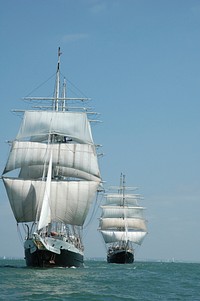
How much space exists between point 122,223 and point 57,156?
51810 millimetres

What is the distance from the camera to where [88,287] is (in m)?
42.8

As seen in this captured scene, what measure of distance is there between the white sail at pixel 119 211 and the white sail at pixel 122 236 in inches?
158

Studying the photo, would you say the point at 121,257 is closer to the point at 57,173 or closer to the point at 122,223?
the point at 122,223

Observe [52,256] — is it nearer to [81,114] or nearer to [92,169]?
[92,169]

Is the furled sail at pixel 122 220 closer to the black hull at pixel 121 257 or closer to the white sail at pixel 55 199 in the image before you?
the black hull at pixel 121 257

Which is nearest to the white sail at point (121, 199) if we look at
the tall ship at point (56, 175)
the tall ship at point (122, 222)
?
the tall ship at point (122, 222)

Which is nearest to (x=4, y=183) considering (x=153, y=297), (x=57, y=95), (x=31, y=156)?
(x=31, y=156)

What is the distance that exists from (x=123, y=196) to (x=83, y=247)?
175 ft

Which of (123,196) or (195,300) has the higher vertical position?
(123,196)

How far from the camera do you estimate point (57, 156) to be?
76.5 m

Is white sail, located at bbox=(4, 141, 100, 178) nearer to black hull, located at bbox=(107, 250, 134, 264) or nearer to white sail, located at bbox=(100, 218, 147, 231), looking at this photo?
black hull, located at bbox=(107, 250, 134, 264)

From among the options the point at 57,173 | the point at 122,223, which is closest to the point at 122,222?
the point at 122,223

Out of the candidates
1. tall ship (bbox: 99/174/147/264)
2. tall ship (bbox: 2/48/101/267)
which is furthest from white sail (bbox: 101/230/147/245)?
tall ship (bbox: 2/48/101/267)

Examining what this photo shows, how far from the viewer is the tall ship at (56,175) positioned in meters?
67.6
